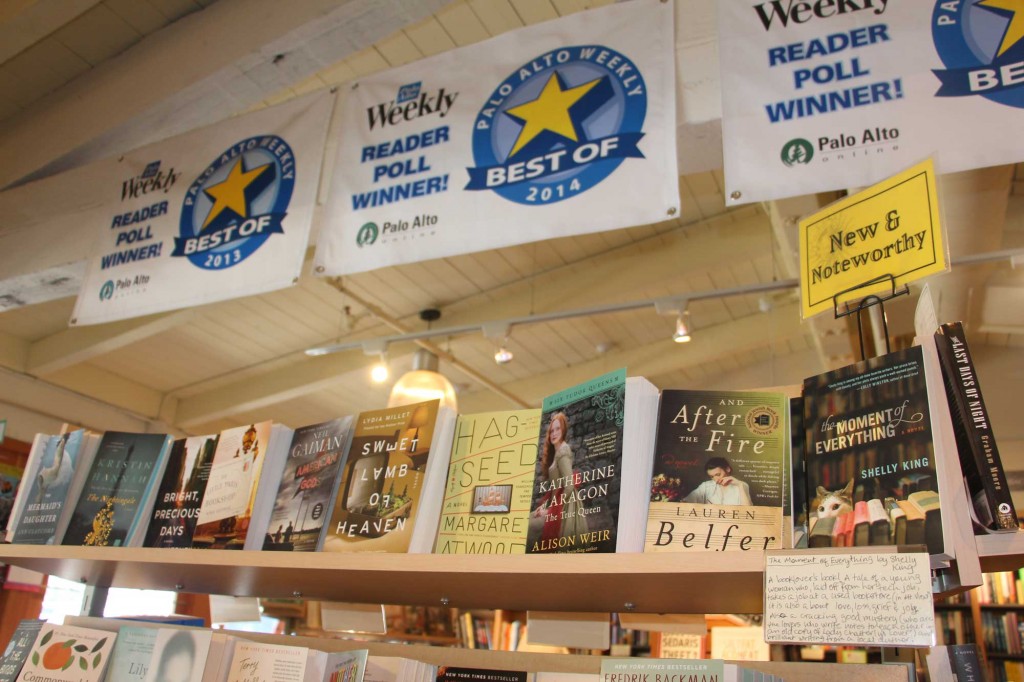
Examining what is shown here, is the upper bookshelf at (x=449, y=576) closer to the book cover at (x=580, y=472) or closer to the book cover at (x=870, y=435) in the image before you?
the book cover at (x=580, y=472)

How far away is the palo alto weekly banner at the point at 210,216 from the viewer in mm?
2658

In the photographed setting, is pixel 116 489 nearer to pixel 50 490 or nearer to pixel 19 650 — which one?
pixel 50 490

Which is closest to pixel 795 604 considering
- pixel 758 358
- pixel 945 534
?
pixel 945 534

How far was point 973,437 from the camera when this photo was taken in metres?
1.17

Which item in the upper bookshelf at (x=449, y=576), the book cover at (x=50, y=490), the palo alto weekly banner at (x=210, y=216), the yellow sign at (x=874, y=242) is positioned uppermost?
the palo alto weekly banner at (x=210, y=216)

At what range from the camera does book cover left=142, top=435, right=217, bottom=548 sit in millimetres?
1896

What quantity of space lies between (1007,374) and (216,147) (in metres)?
5.78

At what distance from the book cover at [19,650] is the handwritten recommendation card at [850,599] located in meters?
1.63

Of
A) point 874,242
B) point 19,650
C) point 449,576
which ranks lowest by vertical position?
point 19,650

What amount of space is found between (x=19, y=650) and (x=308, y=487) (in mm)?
760

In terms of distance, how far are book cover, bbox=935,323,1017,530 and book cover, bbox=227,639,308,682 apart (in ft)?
3.59

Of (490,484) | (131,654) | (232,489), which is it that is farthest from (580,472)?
(131,654)

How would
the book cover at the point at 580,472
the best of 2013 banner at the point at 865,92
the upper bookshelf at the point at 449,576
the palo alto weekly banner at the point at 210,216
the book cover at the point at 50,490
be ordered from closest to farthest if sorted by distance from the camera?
the upper bookshelf at the point at 449,576 < the book cover at the point at 580,472 < the best of 2013 banner at the point at 865,92 < the book cover at the point at 50,490 < the palo alto weekly banner at the point at 210,216

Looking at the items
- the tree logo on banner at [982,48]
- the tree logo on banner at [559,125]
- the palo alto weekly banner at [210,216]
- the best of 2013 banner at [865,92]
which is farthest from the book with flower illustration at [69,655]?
the tree logo on banner at [982,48]
